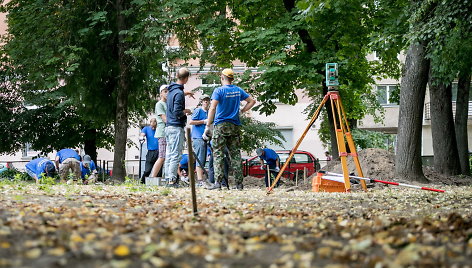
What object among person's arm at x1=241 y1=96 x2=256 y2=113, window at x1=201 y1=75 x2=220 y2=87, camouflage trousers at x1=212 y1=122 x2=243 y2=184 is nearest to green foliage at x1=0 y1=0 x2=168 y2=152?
window at x1=201 y1=75 x2=220 y2=87

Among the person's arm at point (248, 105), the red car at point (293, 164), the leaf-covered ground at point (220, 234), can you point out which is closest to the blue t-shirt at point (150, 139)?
the person's arm at point (248, 105)

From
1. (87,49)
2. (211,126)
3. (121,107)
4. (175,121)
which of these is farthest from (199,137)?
(87,49)

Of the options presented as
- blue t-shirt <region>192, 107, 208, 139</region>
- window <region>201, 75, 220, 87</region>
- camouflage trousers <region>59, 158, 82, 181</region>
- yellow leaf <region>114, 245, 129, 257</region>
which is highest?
window <region>201, 75, 220, 87</region>

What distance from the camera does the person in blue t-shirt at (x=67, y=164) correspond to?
1634cm

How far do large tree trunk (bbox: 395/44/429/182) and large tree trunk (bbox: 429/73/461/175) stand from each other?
14.5 ft

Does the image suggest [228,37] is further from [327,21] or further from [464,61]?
[464,61]

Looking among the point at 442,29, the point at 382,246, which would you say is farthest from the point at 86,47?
the point at 382,246

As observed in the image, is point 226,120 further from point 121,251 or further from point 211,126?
point 121,251

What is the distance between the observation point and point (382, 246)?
4875 millimetres

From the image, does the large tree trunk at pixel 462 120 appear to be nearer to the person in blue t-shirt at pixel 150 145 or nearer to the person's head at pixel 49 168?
the person in blue t-shirt at pixel 150 145

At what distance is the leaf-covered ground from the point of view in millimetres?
4156

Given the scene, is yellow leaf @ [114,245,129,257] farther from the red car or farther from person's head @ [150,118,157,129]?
the red car

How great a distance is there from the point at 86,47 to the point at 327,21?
7994mm

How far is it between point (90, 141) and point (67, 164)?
49.7 feet
